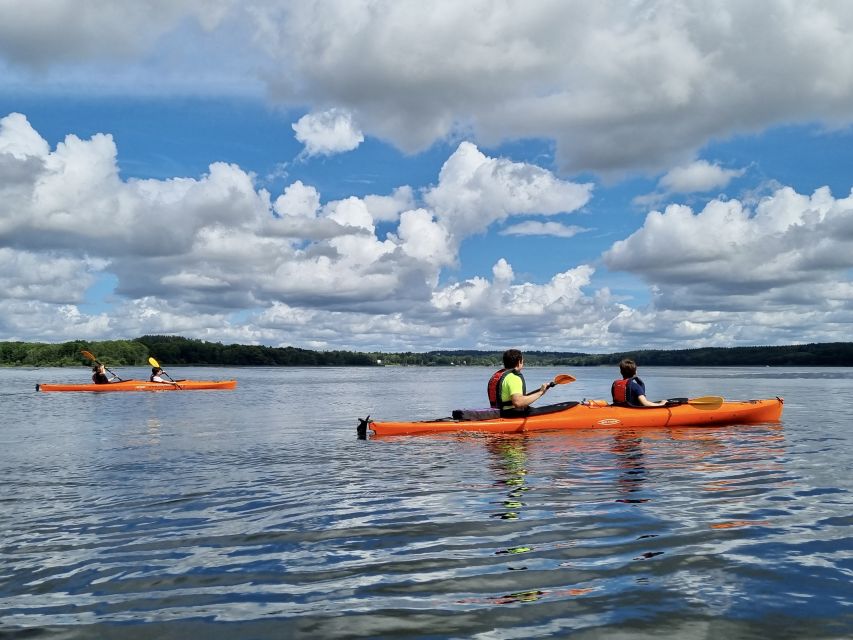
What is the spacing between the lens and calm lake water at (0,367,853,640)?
4602 millimetres

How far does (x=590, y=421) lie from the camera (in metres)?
16.4

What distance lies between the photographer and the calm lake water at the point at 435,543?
460cm

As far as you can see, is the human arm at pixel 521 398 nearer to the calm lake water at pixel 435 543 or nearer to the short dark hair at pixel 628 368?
the calm lake water at pixel 435 543

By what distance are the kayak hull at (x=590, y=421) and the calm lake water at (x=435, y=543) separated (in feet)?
6.88

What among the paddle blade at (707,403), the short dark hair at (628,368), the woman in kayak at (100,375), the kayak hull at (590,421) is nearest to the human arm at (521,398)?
the kayak hull at (590,421)

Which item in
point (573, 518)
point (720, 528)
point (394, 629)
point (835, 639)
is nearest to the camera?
point (835, 639)

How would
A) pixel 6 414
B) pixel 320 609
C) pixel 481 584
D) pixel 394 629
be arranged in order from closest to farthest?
pixel 394 629 → pixel 320 609 → pixel 481 584 → pixel 6 414

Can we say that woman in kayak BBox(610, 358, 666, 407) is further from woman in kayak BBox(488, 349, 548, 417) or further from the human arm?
woman in kayak BBox(488, 349, 548, 417)

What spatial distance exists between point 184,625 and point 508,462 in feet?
26.0

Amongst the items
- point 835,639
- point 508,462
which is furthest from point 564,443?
→ point 835,639

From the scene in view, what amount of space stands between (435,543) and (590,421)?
35.0 feet

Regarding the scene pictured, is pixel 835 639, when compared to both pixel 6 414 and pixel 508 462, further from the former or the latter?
pixel 6 414

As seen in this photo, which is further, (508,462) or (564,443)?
(564,443)

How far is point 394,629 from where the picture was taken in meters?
4.41
